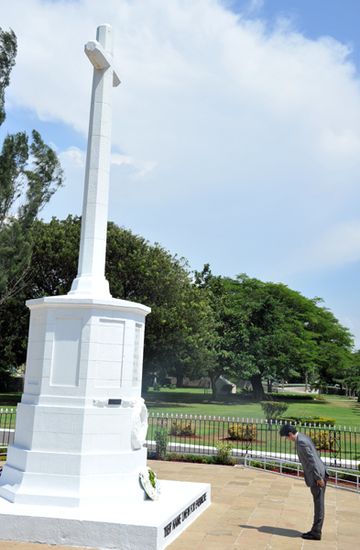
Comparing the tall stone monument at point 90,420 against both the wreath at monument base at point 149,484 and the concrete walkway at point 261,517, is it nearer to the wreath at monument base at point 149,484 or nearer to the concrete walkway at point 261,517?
the wreath at monument base at point 149,484

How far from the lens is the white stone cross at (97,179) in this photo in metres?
9.91

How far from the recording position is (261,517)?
9836mm

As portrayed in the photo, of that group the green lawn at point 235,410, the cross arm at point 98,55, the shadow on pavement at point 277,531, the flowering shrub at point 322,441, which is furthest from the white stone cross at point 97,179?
the green lawn at point 235,410

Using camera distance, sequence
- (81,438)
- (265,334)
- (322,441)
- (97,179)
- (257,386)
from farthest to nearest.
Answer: (257,386)
(265,334)
(322,441)
(97,179)
(81,438)

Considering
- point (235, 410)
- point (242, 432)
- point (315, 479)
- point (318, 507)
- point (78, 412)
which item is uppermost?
point (78, 412)

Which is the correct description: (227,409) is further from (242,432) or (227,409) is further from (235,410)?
(242,432)

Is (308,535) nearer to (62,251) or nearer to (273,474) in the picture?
(273,474)

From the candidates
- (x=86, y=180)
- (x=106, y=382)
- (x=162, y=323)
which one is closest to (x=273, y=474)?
(x=106, y=382)

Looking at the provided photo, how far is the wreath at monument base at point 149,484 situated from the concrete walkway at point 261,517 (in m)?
0.81

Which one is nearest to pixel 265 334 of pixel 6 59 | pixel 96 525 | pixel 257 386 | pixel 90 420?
pixel 257 386

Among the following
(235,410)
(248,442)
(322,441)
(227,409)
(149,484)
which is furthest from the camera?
(227,409)

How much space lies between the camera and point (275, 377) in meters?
53.1

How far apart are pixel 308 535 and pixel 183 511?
6.71 feet

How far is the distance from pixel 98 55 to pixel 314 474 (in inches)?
331
